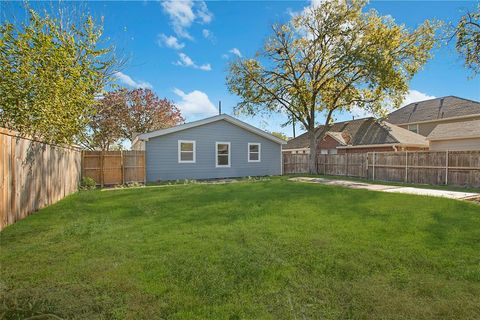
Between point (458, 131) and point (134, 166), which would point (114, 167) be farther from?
point (458, 131)

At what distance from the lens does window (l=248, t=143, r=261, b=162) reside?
16.9 meters

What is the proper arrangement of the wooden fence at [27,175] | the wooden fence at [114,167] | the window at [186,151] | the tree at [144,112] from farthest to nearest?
1. the tree at [144,112]
2. the window at [186,151]
3. the wooden fence at [114,167]
4. the wooden fence at [27,175]

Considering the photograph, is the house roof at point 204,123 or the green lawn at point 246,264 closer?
the green lawn at point 246,264

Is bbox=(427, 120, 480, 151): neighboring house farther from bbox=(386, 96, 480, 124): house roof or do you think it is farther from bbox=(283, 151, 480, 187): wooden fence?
bbox=(386, 96, 480, 124): house roof

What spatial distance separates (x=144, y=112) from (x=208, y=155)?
46.0 feet

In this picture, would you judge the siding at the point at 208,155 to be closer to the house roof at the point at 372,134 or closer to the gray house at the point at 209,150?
the gray house at the point at 209,150

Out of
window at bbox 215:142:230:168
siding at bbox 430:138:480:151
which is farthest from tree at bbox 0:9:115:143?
siding at bbox 430:138:480:151

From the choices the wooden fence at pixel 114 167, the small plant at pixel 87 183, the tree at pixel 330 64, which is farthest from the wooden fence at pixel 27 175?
the tree at pixel 330 64

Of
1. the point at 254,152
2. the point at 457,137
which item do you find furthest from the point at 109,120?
the point at 457,137

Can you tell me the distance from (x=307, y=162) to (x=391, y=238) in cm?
1611

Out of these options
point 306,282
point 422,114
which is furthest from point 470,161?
point 422,114

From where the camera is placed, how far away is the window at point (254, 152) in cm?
1690

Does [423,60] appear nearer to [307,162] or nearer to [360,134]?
[360,134]

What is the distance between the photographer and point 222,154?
52.1ft
